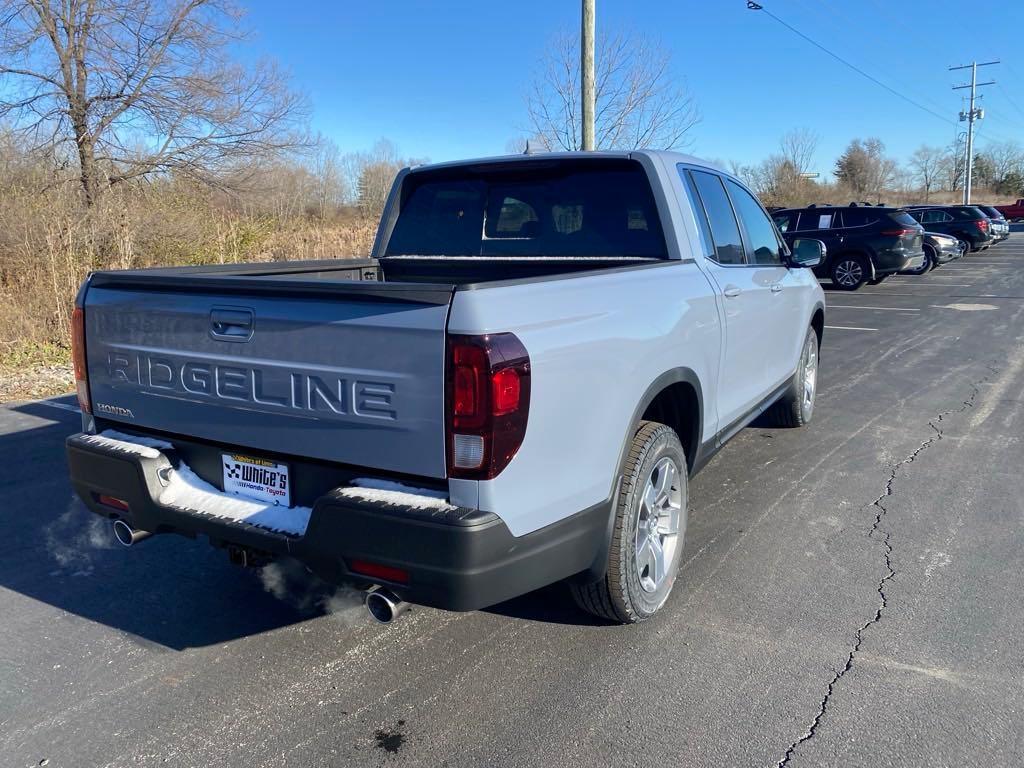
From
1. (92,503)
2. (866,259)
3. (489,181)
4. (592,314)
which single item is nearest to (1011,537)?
(592,314)

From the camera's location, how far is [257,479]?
2887 mm

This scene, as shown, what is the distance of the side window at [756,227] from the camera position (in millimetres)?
4941

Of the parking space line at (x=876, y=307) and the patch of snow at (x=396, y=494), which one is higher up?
the parking space line at (x=876, y=307)

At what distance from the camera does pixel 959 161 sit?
93.4 meters

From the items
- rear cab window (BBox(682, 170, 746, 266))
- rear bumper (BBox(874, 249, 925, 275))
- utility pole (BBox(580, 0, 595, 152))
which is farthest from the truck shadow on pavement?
rear bumper (BBox(874, 249, 925, 275))

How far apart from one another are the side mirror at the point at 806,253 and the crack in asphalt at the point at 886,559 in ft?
5.12

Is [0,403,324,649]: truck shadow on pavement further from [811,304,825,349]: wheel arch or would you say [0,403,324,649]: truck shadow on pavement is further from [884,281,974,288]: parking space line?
[884,281,974,288]: parking space line

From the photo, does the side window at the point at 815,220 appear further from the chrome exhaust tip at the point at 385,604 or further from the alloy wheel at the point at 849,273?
the chrome exhaust tip at the point at 385,604

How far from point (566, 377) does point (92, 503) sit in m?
2.08

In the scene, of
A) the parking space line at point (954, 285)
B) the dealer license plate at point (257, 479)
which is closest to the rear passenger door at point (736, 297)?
the dealer license plate at point (257, 479)

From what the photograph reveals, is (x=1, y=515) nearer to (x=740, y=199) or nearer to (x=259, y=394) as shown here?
(x=259, y=394)

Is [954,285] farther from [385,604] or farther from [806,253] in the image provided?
[385,604]

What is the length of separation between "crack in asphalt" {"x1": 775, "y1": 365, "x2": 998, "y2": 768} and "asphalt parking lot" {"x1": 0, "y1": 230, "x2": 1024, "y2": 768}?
0.05 ft

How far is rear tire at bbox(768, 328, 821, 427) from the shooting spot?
6035 mm
